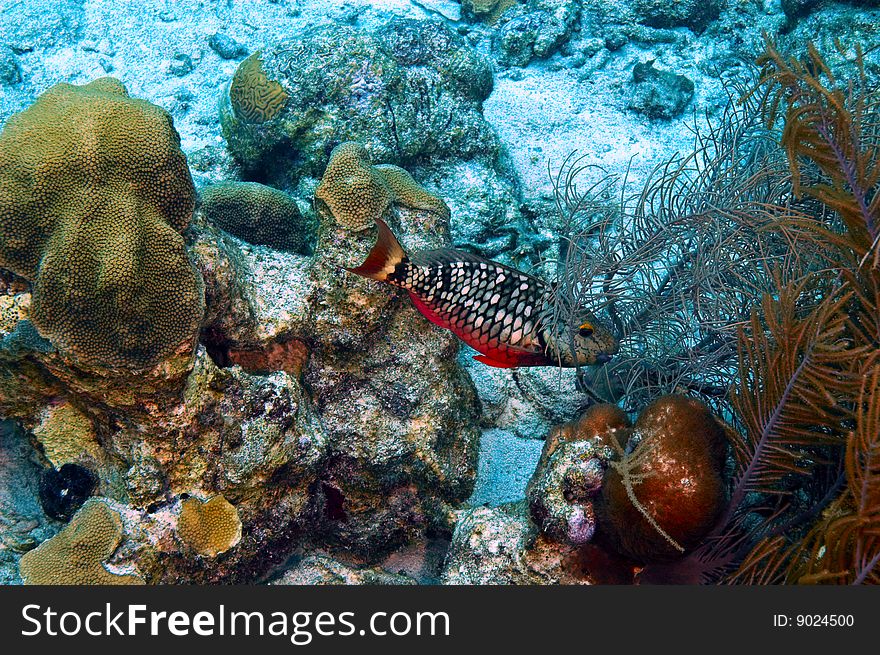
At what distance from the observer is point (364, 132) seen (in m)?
5.09

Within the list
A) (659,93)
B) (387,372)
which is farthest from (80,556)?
(659,93)

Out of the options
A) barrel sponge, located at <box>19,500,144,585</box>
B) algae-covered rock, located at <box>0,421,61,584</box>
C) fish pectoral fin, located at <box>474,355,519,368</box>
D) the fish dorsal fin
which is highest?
the fish dorsal fin

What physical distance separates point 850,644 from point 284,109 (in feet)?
17.5

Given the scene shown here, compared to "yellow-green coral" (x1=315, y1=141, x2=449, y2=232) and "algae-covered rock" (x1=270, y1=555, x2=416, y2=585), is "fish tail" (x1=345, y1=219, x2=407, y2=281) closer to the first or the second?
"yellow-green coral" (x1=315, y1=141, x2=449, y2=232)

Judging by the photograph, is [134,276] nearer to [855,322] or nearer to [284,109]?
[284,109]

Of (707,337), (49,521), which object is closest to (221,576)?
(49,521)

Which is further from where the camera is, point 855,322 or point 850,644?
point 855,322

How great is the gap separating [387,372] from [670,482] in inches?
73.1

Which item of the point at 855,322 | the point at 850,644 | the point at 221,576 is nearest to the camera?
the point at 850,644

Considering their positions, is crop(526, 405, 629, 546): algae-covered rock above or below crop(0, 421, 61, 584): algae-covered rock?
above

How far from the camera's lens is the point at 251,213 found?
394 cm

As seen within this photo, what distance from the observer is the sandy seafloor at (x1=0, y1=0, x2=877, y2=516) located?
6.42 meters

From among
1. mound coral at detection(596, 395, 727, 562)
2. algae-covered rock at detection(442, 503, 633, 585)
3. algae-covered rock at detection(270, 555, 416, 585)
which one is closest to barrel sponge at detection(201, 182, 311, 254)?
algae-covered rock at detection(270, 555, 416, 585)

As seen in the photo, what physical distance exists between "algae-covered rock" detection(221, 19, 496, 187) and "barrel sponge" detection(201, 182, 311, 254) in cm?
118
